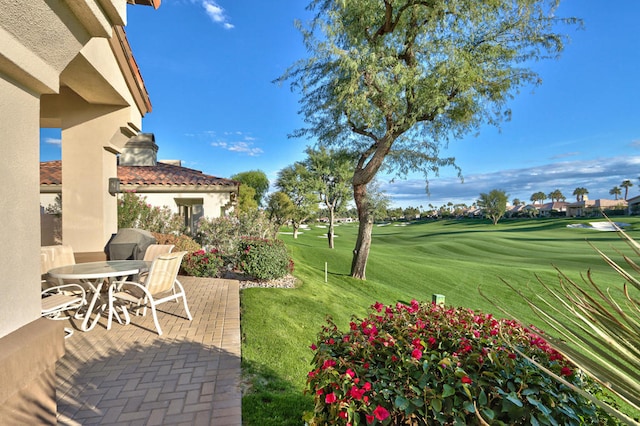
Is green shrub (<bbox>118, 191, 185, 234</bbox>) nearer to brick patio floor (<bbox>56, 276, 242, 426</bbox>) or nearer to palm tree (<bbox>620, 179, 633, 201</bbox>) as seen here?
brick patio floor (<bbox>56, 276, 242, 426</bbox>)

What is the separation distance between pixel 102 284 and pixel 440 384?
208 inches

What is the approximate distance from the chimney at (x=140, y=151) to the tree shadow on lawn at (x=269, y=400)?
667cm

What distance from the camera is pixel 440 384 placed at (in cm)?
182

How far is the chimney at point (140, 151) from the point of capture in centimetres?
830

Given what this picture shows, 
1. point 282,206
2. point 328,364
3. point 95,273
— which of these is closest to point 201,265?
point 95,273

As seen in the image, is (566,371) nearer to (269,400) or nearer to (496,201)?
(269,400)

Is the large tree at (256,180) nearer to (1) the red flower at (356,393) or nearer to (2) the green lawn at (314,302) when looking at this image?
(2) the green lawn at (314,302)

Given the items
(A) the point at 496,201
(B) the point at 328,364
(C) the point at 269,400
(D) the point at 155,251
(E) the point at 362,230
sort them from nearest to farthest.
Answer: (B) the point at 328,364
(C) the point at 269,400
(D) the point at 155,251
(E) the point at 362,230
(A) the point at 496,201

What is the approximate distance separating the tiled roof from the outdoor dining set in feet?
24.9

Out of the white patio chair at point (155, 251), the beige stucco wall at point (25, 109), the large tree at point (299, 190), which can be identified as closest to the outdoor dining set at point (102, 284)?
the white patio chair at point (155, 251)

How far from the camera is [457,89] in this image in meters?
10.1

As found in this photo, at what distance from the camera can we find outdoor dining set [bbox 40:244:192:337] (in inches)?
174

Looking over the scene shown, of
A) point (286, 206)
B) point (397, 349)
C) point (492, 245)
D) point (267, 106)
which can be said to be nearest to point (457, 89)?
point (397, 349)

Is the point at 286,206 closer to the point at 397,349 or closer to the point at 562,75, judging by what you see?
the point at 562,75
